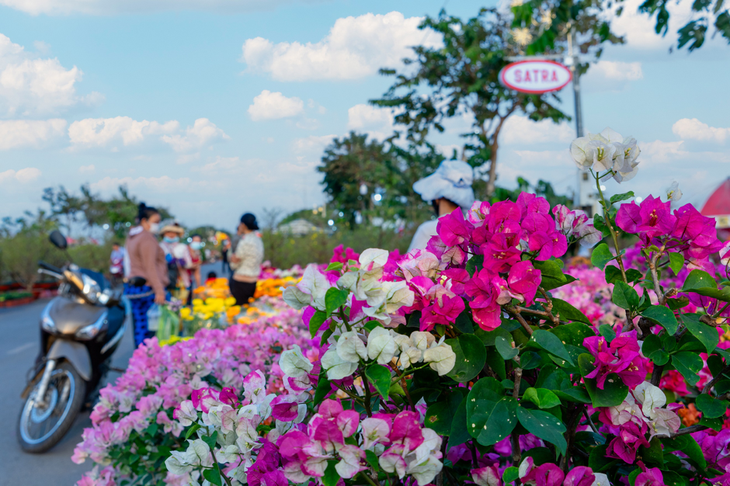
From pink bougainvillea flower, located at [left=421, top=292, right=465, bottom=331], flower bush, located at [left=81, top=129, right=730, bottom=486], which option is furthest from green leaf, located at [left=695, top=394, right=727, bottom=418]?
pink bougainvillea flower, located at [left=421, top=292, right=465, bottom=331]

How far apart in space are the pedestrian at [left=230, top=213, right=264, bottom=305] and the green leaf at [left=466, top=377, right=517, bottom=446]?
5.56 meters

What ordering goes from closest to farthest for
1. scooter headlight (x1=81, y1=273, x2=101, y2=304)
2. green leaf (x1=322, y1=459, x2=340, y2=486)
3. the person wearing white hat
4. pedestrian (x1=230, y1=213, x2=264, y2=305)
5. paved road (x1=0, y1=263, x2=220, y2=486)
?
1. green leaf (x1=322, y1=459, x2=340, y2=486)
2. the person wearing white hat
3. paved road (x1=0, y1=263, x2=220, y2=486)
4. scooter headlight (x1=81, y1=273, x2=101, y2=304)
5. pedestrian (x1=230, y1=213, x2=264, y2=305)

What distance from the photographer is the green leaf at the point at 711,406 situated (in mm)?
879

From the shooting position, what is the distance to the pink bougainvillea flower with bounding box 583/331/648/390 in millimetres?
778

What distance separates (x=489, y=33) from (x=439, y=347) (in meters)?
Result: 13.2

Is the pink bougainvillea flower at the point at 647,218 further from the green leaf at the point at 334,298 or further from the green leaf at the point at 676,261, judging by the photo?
the green leaf at the point at 334,298

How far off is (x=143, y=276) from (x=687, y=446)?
4.81 m

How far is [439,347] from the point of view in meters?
0.79

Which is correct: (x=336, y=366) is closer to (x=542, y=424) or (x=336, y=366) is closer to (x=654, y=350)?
(x=542, y=424)

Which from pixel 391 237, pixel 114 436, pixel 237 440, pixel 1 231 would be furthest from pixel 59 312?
pixel 1 231

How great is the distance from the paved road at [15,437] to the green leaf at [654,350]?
3875mm

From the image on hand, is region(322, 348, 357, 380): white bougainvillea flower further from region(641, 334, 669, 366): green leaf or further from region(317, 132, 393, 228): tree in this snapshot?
region(317, 132, 393, 228): tree

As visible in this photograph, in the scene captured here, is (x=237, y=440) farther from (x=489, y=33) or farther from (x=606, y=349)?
(x=489, y=33)

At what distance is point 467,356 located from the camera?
84 cm
